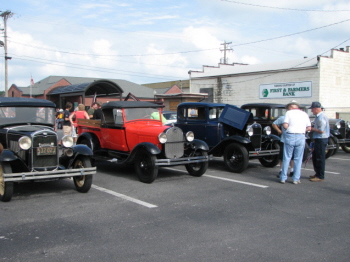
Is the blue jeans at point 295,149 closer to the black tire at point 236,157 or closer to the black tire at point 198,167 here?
the black tire at point 236,157

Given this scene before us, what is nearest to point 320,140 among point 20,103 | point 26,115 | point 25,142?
point 25,142

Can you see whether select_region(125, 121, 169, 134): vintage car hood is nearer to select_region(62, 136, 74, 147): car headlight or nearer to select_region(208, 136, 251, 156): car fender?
select_region(208, 136, 251, 156): car fender

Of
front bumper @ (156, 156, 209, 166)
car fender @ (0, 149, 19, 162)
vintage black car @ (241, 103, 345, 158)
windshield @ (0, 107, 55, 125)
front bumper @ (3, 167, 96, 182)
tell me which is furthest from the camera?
vintage black car @ (241, 103, 345, 158)

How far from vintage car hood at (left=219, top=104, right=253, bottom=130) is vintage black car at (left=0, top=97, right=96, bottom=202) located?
13.9ft

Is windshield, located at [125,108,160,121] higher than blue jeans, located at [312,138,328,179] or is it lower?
higher

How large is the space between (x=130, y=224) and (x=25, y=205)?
6.75ft

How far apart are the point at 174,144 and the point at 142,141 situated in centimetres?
74

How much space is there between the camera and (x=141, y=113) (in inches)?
351

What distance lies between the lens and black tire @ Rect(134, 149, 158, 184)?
754 cm

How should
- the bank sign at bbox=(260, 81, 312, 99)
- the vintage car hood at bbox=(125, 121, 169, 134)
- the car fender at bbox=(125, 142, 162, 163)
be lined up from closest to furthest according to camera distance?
1. the car fender at bbox=(125, 142, 162, 163)
2. the vintage car hood at bbox=(125, 121, 169, 134)
3. the bank sign at bbox=(260, 81, 312, 99)

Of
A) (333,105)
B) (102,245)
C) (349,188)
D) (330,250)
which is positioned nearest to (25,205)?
(102,245)

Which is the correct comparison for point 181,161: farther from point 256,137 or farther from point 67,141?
point 256,137

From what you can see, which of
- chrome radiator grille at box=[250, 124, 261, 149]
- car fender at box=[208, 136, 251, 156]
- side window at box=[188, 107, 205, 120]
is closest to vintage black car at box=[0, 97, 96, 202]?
car fender at box=[208, 136, 251, 156]

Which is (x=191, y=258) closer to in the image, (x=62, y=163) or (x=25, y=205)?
(x=25, y=205)
